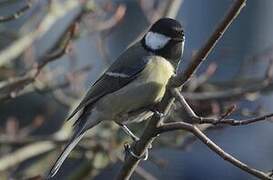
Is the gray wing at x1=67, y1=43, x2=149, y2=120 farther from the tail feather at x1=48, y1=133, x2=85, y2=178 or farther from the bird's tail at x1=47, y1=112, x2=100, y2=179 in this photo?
the tail feather at x1=48, y1=133, x2=85, y2=178

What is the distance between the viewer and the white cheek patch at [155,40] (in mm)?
2385

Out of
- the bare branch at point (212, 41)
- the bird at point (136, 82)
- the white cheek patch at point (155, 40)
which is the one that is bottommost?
the bird at point (136, 82)

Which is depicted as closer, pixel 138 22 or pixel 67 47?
pixel 67 47

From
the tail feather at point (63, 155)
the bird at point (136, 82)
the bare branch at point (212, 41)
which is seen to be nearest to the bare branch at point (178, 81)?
the bare branch at point (212, 41)

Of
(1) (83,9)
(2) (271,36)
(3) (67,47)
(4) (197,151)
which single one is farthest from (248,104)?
(3) (67,47)

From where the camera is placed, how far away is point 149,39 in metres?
2.44

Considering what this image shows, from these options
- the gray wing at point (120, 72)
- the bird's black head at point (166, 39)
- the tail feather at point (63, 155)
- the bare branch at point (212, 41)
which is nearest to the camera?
the bare branch at point (212, 41)

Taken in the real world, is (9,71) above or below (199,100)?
above

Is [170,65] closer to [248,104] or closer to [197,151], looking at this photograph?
[248,104]

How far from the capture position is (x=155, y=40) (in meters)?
2.42

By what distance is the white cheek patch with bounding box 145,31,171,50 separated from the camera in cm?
238

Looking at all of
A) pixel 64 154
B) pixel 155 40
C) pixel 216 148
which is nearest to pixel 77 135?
pixel 64 154

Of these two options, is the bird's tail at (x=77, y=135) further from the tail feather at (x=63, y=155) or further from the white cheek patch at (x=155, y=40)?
the white cheek patch at (x=155, y=40)

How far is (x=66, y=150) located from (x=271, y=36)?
330 centimetres
